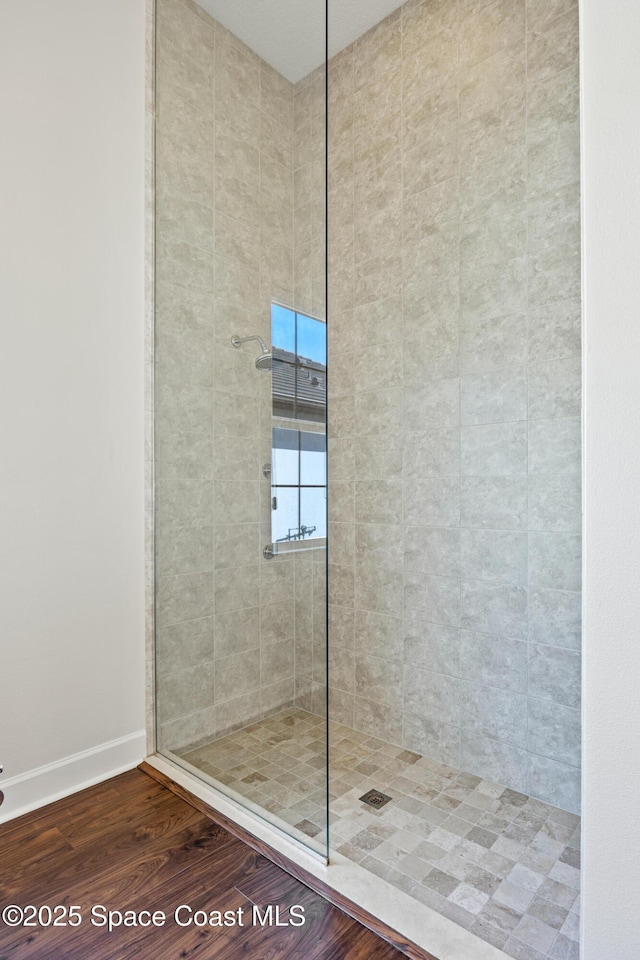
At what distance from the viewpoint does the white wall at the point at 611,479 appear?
942 millimetres

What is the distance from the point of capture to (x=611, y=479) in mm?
971

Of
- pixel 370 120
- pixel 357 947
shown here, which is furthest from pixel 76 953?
pixel 370 120

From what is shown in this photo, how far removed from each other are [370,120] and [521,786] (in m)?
2.89

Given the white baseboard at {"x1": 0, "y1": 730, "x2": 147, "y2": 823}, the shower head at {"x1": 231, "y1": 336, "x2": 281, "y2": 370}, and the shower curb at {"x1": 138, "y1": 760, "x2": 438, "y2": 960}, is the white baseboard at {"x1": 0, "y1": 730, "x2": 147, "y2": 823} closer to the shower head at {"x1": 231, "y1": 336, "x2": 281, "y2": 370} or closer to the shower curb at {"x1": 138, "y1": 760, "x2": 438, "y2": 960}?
the shower curb at {"x1": 138, "y1": 760, "x2": 438, "y2": 960}

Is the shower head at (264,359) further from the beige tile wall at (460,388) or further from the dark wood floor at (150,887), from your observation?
the dark wood floor at (150,887)

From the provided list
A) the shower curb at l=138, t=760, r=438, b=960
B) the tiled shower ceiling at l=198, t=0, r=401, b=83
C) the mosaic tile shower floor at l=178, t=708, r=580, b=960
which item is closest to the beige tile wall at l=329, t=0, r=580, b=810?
the mosaic tile shower floor at l=178, t=708, r=580, b=960

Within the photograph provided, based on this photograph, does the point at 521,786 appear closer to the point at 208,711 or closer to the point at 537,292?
the point at 208,711

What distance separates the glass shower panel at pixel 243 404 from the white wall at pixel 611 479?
A: 0.75m

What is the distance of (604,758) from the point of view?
0.97 metres

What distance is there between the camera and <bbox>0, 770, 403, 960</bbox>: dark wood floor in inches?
50.5

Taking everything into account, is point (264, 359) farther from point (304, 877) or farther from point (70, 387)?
point (304, 877)

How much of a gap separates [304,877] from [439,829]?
52 centimetres

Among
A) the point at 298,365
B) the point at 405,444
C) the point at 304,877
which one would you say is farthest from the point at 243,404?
the point at 304,877

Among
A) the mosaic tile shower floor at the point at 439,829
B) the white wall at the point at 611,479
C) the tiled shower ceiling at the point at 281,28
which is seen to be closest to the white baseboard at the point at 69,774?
the mosaic tile shower floor at the point at 439,829
